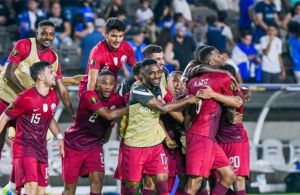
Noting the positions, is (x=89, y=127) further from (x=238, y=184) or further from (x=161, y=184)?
(x=238, y=184)

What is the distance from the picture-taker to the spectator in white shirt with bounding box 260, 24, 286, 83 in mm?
16562

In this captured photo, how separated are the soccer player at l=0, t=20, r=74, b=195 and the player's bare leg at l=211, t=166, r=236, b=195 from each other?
84.2 inches

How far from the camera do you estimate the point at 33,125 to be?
1020cm

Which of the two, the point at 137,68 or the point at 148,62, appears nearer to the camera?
the point at 148,62

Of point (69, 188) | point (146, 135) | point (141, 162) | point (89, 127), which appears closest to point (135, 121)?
point (146, 135)

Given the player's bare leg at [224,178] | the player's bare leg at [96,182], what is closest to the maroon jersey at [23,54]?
the player's bare leg at [96,182]

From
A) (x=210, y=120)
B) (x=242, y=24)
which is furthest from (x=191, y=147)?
(x=242, y=24)

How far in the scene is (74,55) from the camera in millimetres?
16578

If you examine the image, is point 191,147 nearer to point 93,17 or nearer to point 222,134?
point 222,134

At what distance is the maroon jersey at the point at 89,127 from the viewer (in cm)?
1045

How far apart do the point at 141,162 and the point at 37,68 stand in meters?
1.77

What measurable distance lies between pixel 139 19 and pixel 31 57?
716cm

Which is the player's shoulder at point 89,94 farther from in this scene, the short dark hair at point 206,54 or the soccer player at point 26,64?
the short dark hair at point 206,54

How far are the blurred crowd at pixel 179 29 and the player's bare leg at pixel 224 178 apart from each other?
5458mm
